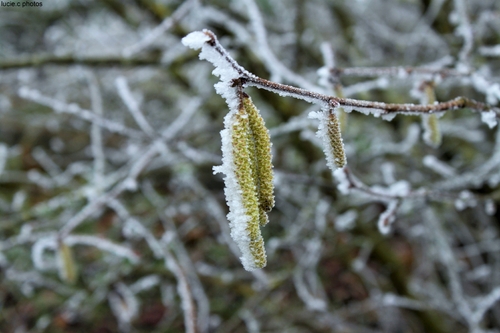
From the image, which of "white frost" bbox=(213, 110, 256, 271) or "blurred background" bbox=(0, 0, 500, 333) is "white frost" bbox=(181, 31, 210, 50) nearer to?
"white frost" bbox=(213, 110, 256, 271)

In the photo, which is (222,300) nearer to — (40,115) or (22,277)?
(22,277)

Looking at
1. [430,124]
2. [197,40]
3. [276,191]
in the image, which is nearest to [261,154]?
[197,40]

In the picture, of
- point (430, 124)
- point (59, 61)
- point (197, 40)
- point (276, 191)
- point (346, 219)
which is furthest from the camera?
point (276, 191)

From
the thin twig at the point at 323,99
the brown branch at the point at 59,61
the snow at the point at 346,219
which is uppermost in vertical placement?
the brown branch at the point at 59,61

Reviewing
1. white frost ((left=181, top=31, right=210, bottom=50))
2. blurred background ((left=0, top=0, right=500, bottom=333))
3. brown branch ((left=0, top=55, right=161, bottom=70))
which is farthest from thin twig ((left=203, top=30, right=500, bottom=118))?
brown branch ((left=0, top=55, right=161, bottom=70))

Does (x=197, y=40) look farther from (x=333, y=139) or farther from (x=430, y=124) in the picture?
(x=430, y=124)

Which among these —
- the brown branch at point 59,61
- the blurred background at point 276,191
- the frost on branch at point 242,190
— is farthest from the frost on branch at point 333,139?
the brown branch at point 59,61

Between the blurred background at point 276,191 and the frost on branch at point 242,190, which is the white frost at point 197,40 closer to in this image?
the frost on branch at point 242,190
